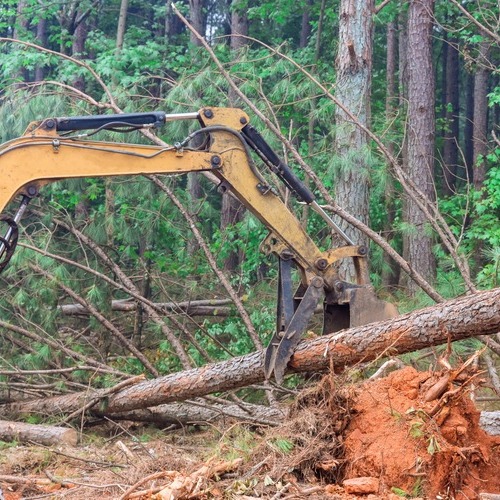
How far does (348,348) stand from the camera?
5914 millimetres

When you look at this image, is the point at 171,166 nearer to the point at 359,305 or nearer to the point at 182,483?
the point at 359,305

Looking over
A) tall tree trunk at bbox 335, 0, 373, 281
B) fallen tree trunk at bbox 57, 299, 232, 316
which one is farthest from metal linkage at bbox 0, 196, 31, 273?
tall tree trunk at bbox 335, 0, 373, 281

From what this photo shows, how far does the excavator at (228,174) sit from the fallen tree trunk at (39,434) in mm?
2285

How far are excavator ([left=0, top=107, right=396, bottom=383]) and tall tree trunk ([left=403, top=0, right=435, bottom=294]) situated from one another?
21.3ft

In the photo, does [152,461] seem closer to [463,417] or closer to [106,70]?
[463,417]

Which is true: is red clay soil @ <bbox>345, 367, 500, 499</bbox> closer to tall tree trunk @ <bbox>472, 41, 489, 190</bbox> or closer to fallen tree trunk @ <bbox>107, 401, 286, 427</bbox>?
fallen tree trunk @ <bbox>107, 401, 286, 427</bbox>

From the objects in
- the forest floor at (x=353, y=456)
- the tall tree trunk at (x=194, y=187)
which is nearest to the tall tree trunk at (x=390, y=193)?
the tall tree trunk at (x=194, y=187)

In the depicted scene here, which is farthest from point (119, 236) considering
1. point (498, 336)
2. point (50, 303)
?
point (498, 336)

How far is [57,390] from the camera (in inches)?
334

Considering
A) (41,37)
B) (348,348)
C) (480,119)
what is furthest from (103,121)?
(41,37)

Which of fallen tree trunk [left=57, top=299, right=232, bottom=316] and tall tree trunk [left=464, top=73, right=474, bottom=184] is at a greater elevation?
tall tree trunk [left=464, top=73, right=474, bottom=184]

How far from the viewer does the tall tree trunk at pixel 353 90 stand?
31.6 feet

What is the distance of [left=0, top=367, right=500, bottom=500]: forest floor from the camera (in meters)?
4.82

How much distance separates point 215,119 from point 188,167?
1.40 feet
